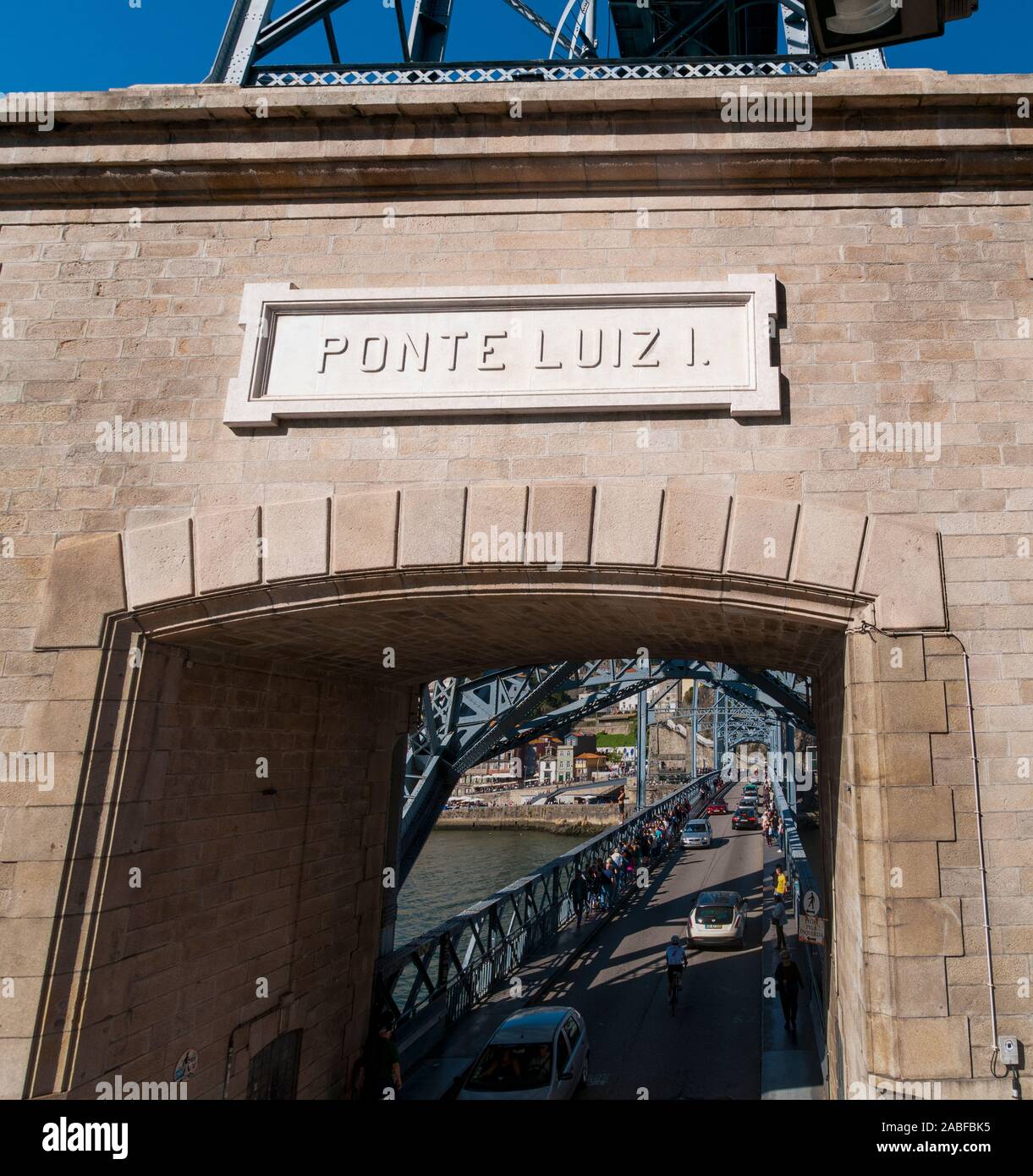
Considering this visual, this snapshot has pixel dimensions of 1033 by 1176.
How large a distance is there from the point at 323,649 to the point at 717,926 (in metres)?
12.5

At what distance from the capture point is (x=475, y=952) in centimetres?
1230

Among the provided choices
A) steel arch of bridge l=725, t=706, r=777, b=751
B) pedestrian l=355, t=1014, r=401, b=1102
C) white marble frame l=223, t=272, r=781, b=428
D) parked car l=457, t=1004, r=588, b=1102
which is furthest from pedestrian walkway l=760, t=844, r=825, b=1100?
steel arch of bridge l=725, t=706, r=777, b=751

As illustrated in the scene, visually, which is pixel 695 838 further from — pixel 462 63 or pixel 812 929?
pixel 462 63

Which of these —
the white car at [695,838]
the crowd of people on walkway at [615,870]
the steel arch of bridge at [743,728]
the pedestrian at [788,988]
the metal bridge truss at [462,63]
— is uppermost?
the steel arch of bridge at [743,728]

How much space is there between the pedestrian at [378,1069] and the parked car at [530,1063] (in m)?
0.84

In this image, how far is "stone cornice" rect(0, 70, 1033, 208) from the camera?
16.3 ft

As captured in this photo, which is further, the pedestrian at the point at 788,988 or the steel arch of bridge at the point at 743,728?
the steel arch of bridge at the point at 743,728

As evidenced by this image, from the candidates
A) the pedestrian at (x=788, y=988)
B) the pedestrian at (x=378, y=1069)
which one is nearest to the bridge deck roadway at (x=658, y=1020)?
the pedestrian at (x=788, y=988)

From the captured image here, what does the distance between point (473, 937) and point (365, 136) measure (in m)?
11.2

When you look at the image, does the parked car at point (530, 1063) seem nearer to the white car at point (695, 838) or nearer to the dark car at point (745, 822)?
the white car at point (695, 838)

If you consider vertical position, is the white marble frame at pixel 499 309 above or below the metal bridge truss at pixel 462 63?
below

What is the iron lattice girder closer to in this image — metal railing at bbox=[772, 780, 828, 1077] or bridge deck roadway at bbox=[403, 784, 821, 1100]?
metal railing at bbox=[772, 780, 828, 1077]

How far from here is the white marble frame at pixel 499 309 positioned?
Result: 187 inches
